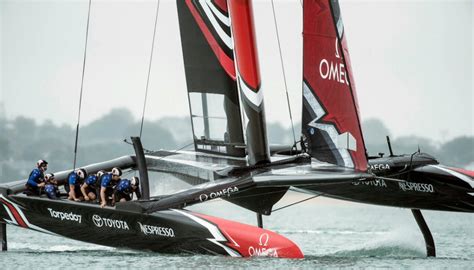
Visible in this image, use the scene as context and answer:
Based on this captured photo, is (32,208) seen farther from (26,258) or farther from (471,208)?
(471,208)

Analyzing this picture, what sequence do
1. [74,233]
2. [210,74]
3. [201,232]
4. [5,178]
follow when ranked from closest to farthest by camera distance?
[201,232] → [74,233] → [210,74] → [5,178]

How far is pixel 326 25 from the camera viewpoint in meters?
10.0

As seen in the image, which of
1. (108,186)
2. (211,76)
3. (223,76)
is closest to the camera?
(108,186)

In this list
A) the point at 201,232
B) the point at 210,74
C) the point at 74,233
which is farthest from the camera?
the point at 210,74

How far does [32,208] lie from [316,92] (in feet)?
9.98

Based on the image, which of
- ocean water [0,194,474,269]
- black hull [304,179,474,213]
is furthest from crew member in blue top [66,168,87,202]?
black hull [304,179,474,213]

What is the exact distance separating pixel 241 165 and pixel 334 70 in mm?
1583

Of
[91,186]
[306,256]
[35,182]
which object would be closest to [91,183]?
[91,186]

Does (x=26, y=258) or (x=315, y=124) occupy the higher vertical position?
(x=315, y=124)

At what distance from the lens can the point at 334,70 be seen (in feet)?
32.8

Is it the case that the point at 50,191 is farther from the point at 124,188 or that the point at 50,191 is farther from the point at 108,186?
the point at 124,188

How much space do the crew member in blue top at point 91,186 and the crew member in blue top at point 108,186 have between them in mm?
207

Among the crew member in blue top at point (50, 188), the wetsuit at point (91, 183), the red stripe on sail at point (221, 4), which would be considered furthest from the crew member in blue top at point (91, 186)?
the red stripe on sail at point (221, 4)

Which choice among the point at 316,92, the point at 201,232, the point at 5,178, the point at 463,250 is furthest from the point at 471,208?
the point at 5,178
